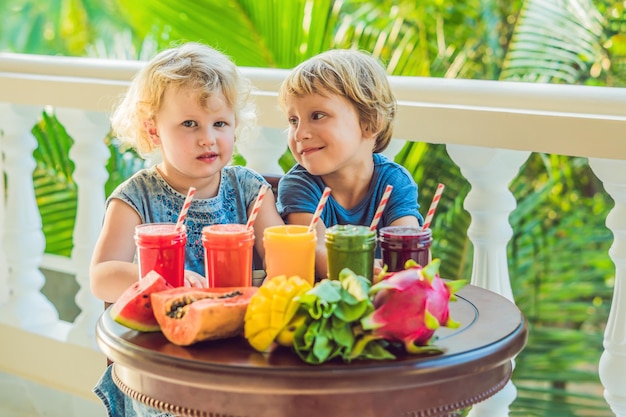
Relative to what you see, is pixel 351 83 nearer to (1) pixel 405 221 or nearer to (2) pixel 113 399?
(1) pixel 405 221

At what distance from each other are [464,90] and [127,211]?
837mm

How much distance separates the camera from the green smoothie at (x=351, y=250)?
165cm

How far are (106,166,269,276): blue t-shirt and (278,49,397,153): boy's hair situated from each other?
302 millimetres

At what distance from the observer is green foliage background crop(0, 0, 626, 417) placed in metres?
3.67

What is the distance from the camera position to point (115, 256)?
6.79 ft

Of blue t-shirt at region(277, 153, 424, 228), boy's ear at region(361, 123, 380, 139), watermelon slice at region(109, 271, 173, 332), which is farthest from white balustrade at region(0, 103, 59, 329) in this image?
watermelon slice at region(109, 271, 173, 332)

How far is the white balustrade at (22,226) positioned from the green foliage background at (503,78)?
0.63m

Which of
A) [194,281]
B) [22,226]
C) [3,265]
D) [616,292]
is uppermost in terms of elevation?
[194,281]

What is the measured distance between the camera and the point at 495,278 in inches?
92.5

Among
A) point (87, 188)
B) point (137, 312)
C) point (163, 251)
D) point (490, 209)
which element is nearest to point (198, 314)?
point (137, 312)

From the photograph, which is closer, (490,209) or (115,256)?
(115,256)

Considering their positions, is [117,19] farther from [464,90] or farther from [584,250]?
[464,90]

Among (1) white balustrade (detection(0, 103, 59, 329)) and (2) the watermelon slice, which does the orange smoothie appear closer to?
(2) the watermelon slice

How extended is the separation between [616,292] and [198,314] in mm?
1108
